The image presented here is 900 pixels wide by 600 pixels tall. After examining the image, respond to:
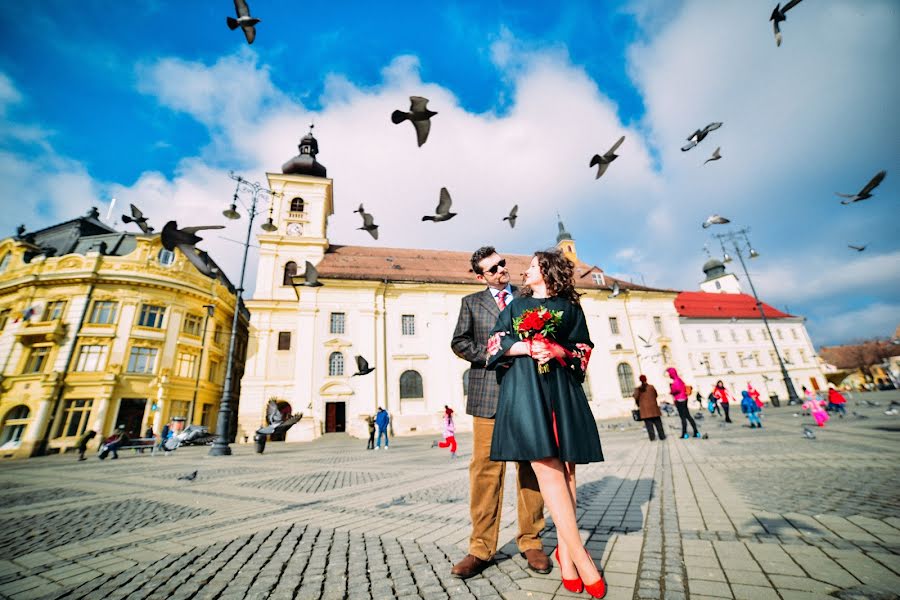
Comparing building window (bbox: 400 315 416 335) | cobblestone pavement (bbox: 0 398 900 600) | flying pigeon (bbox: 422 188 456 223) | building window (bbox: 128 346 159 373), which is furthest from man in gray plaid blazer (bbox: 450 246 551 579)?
building window (bbox: 128 346 159 373)

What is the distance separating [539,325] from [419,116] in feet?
16.5

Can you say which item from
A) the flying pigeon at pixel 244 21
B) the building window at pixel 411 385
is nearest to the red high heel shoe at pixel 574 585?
the flying pigeon at pixel 244 21

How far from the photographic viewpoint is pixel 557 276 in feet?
7.92

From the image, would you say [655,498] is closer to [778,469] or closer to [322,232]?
[778,469]

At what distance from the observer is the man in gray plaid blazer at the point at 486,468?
2.35 meters

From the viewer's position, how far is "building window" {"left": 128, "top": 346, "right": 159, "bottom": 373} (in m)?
22.3

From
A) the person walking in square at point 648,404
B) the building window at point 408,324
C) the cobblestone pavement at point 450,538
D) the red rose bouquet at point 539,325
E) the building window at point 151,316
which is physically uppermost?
the building window at point 151,316

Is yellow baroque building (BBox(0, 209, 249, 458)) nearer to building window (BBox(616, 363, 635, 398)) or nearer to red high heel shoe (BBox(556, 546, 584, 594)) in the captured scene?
red high heel shoe (BBox(556, 546, 584, 594))

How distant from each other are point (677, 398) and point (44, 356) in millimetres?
33025

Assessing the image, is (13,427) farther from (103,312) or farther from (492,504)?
(492,504)

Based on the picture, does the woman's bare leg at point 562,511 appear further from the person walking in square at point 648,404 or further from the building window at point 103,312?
the building window at point 103,312

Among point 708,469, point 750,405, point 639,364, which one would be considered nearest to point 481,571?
point 708,469

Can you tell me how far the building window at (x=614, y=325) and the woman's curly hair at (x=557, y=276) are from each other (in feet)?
102

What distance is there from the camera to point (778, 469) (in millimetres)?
4895
